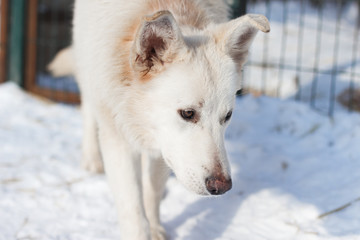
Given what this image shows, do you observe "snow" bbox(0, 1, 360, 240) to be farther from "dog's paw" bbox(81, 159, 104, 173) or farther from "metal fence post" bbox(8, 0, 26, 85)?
"metal fence post" bbox(8, 0, 26, 85)

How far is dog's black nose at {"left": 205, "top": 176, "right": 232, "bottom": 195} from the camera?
2.03 metres

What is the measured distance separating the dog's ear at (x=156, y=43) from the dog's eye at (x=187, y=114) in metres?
0.26

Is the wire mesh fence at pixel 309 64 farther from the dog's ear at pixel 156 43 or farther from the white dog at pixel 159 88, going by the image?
the dog's ear at pixel 156 43

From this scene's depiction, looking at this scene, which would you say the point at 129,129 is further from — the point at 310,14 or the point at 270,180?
the point at 310,14

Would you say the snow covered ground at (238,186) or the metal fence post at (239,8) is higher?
the metal fence post at (239,8)

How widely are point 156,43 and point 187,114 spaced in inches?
15.3

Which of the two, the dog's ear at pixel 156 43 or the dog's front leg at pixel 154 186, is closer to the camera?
the dog's ear at pixel 156 43

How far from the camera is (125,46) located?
2.37 metres

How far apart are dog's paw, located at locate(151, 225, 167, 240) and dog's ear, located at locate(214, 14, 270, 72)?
3.67 ft

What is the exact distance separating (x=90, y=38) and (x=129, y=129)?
0.64m

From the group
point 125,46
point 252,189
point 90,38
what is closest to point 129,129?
point 125,46

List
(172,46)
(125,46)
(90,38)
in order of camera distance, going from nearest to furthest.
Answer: (172,46), (125,46), (90,38)

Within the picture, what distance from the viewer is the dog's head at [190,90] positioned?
2.07 m

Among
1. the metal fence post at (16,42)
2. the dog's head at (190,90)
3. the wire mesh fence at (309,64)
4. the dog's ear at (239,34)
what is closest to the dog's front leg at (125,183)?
the dog's head at (190,90)
